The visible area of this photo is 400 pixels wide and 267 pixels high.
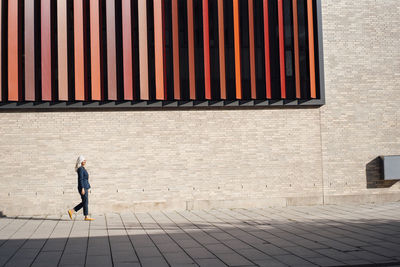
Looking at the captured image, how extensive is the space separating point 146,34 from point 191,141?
151 inches

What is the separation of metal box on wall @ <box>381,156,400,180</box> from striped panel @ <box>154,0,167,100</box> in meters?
8.01

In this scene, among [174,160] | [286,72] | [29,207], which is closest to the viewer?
[29,207]

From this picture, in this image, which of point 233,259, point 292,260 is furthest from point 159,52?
point 292,260

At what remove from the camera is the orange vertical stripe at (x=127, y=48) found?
13.7 metres

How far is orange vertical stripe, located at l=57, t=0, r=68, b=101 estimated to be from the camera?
524 inches

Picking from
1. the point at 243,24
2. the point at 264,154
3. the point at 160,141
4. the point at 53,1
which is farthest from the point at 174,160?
the point at 53,1

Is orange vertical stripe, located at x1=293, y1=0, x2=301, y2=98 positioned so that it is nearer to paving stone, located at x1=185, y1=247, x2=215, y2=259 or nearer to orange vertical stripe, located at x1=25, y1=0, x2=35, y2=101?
paving stone, located at x1=185, y1=247, x2=215, y2=259

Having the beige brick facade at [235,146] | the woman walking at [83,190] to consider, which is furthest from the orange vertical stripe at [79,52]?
the woman walking at [83,190]

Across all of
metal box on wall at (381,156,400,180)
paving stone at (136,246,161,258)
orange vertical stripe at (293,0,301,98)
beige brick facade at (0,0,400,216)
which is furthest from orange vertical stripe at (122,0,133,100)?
metal box on wall at (381,156,400,180)

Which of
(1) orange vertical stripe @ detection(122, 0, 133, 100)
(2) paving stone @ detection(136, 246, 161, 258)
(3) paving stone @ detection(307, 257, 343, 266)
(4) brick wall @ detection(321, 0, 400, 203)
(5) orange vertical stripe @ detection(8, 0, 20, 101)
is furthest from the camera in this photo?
(4) brick wall @ detection(321, 0, 400, 203)

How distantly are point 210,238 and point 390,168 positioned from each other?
28.6 feet

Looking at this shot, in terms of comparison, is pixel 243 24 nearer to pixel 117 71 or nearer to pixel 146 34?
pixel 146 34

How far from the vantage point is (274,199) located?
1428 cm

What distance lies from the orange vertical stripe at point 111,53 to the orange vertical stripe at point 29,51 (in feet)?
7.60
